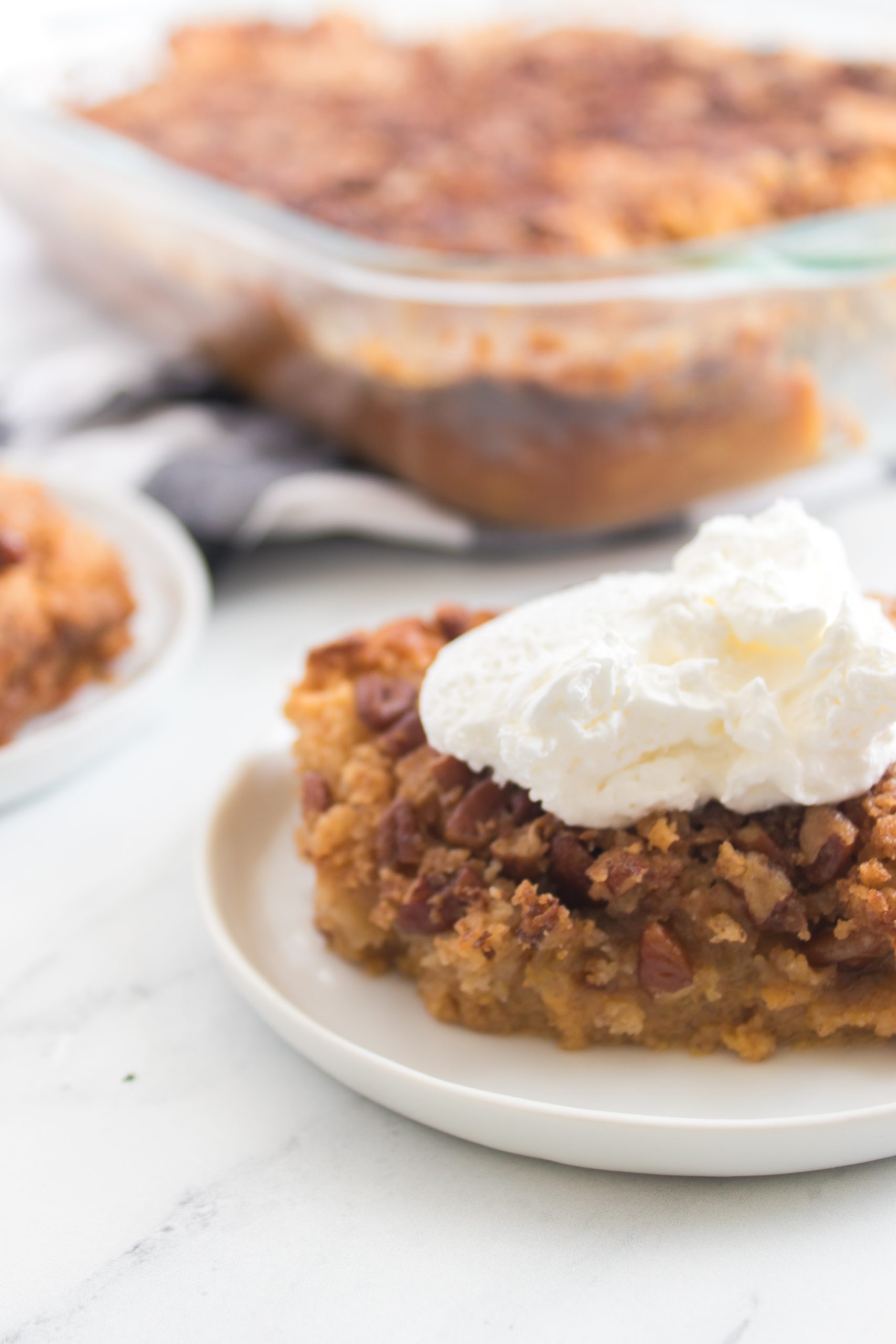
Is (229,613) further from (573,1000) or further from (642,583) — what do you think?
(573,1000)

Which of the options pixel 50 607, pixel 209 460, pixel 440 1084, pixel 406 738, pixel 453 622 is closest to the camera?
pixel 440 1084

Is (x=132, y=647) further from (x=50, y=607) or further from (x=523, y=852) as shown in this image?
(x=523, y=852)

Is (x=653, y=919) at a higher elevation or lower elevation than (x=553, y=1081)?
higher

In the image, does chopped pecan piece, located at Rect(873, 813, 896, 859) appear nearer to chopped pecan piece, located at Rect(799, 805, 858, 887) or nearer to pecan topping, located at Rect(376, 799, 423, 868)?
chopped pecan piece, located at Rect(799, 805, 858, 887)

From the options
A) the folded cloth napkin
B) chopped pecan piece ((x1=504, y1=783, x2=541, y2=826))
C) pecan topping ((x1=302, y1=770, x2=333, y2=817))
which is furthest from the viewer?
the folded cloth napkin

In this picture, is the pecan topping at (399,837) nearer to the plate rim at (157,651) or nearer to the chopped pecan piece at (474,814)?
the chopped pecan piece at (474,814)

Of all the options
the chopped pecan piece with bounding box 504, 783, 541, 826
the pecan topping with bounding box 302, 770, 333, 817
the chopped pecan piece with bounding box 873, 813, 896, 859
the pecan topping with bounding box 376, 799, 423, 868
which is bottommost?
the pecan topping with bounding box 302, 770, 333, 817

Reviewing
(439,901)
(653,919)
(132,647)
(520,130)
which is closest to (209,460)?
(132,647)

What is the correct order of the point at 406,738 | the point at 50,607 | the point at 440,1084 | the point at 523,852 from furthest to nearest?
the point at 50,607 < the point at 406,738 < the point at 523,852 < the point at 440,1084

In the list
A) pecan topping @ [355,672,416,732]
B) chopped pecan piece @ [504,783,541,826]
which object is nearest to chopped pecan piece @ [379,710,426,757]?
pecan topping @ [355,672,416,732]
